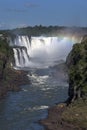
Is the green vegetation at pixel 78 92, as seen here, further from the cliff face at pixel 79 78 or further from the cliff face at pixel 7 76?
the cliff face at pixel 7 76

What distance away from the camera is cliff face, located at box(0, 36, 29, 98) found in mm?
92188

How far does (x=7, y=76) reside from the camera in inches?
3851

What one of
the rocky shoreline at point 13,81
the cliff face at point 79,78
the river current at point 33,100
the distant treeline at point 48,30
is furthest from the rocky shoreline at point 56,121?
the distant treeline at point 48,30

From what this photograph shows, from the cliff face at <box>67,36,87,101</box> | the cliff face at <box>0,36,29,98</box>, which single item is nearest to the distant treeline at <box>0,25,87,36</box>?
the cliff face at <box>0,36,29,98</box>

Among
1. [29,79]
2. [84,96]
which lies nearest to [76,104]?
[84,96]

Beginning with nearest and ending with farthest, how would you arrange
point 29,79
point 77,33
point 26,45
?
point 29,79 < point 26,45 < point 77,33

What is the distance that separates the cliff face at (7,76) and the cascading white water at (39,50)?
527 inches

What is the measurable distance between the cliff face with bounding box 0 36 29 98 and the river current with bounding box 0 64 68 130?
1.30 m

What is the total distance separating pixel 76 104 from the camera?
232 ft

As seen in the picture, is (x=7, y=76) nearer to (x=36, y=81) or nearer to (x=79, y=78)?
(x=36, y=81)

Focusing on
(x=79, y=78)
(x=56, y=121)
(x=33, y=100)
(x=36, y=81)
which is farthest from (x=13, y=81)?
(x=56, y=121)

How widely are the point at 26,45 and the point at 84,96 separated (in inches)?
2547

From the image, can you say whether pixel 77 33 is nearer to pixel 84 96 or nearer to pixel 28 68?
pixel 28 68

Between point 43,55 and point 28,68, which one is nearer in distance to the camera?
point 28,68
